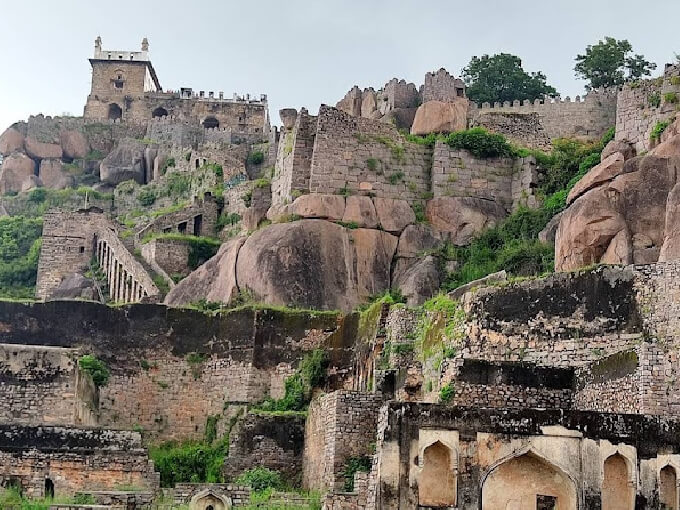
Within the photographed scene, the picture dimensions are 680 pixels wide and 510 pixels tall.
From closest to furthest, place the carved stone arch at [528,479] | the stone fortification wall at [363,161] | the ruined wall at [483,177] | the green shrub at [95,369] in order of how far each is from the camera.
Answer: the carved stone arch at [528,479], the green shrub at [95,369], the stone fortification wall at [363,161], the ruined wall at [483,177]

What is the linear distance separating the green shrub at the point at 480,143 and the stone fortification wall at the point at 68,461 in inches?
725

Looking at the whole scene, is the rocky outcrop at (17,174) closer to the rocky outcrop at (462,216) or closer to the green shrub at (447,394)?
the rocky outcrop at (462,216)

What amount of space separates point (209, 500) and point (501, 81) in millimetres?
35350

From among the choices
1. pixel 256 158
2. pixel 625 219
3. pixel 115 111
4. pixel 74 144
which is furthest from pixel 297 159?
A: pixel 115 111

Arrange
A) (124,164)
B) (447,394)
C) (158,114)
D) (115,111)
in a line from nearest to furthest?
(447,394) < (124,164) < (115,111) < (158,114)

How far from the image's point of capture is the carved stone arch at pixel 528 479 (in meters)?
28.5

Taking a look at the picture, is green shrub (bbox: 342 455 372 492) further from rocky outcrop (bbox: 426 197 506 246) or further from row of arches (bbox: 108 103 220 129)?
row of arches (bbox: 108 103 220 129)

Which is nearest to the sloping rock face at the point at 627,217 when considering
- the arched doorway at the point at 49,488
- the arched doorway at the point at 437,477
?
the arched doorway at the point at 437,477

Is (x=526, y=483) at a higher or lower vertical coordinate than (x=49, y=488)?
higher

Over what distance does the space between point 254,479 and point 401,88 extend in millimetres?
23260

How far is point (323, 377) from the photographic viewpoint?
3922cm

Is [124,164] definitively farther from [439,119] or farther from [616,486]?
[616,486]

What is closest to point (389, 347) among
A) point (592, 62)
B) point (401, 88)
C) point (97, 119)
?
point (401, 88)

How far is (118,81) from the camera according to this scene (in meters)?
78.2
